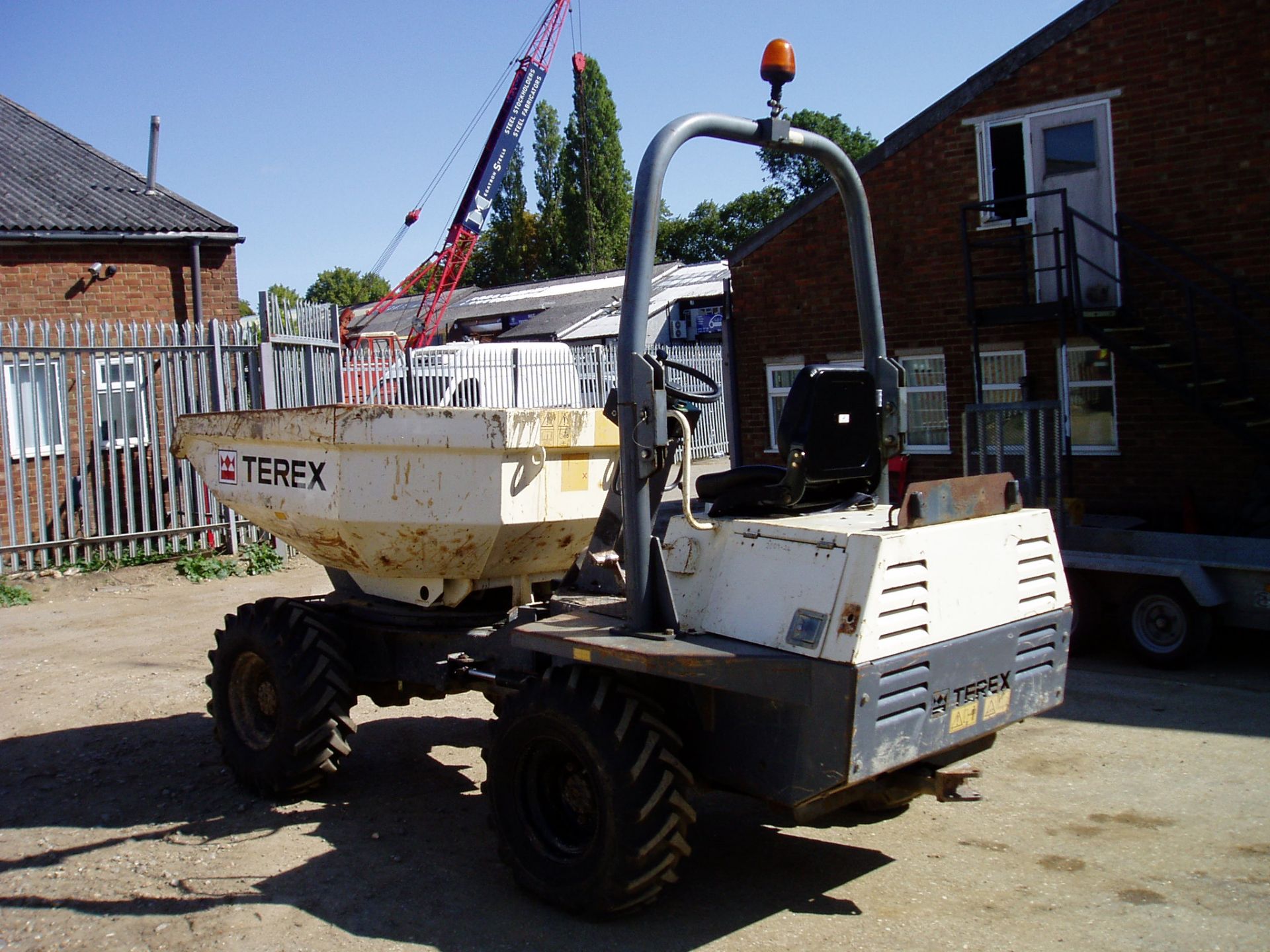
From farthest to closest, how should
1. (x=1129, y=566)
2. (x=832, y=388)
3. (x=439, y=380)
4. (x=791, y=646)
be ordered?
(x=439, y=380), (x=1129, y=566), (x=832, y=388), (x=791, y=646)

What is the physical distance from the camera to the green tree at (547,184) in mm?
65000

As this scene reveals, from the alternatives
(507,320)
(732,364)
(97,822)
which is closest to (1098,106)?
(732,364)

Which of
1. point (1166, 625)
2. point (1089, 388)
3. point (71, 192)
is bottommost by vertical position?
point (1166, 625)

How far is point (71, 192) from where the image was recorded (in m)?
16.7

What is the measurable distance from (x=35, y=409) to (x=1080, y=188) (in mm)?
10860

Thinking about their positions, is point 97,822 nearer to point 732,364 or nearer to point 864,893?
point 864,893

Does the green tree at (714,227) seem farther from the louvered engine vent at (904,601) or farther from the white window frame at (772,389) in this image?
the louvered engine vent at (904,601)

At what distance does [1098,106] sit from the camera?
11633 mm

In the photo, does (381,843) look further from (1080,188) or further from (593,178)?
(593,178)

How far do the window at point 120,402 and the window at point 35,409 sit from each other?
0.38m

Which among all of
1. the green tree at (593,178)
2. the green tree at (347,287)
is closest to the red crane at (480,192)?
the green tree at (593,178)

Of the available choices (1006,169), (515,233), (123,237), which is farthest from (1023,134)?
(515,233)

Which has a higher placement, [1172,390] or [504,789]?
[1172,390]

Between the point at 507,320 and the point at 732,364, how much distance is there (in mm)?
26017
